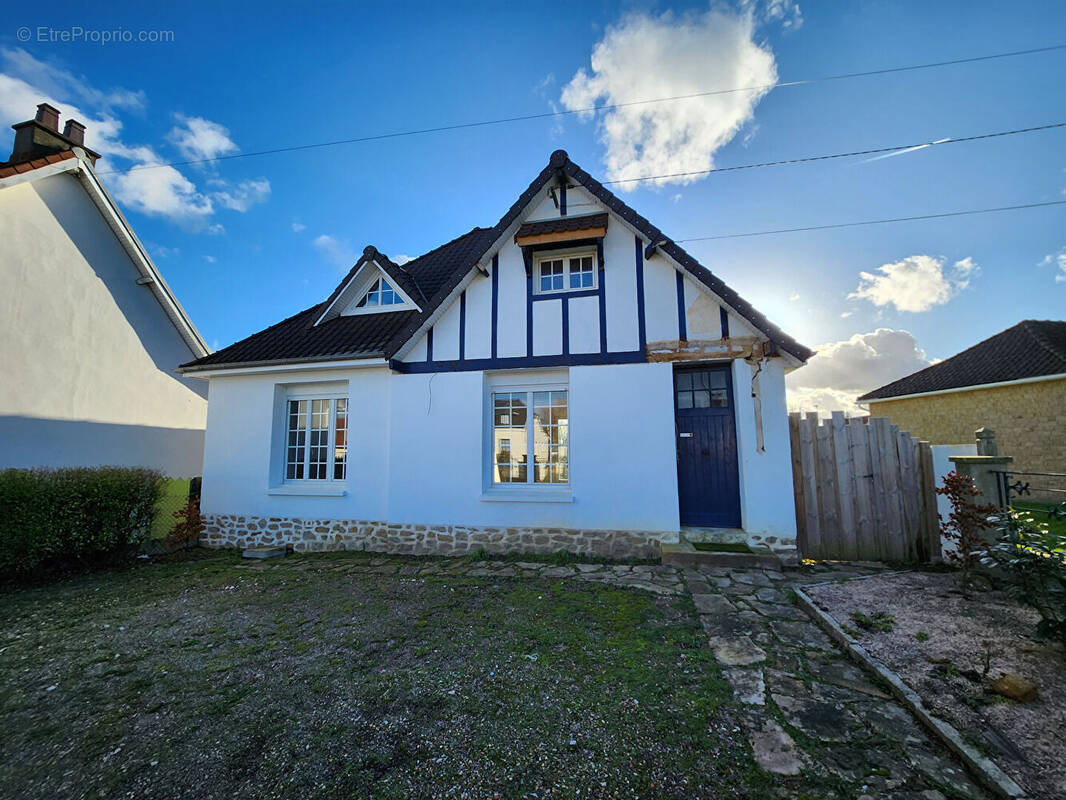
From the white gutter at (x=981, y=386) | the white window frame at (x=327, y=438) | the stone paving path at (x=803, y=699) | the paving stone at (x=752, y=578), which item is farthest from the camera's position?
the white gutter at (x=981, y=386)

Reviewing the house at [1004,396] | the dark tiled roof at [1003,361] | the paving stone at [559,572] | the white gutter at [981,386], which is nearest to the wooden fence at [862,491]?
the paving stone at [559,572]

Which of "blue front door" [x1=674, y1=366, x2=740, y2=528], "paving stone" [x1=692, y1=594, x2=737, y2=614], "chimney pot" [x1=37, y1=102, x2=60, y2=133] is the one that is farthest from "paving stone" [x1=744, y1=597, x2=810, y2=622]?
"chimney pot" [x1=37, y1=102, x2=60, y2=133]

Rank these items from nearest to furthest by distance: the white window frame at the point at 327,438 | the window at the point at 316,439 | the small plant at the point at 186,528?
1. the small plant at the point at 186,528
2. the white window frame at the point at 327,438
3. the window at the point at 316,439

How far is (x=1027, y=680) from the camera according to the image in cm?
267

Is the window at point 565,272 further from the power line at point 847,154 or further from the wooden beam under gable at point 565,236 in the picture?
the power line at point 847,154

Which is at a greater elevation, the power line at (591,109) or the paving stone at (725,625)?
the power line at (591,109)

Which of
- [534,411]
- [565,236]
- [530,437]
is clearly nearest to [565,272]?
[565,236]

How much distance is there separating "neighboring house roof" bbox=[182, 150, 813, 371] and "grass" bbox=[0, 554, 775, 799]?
4.06m

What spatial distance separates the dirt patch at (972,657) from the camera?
215 cm

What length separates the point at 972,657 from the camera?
9.98 ft

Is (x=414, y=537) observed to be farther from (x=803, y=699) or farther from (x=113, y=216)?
(x=113, y=216)

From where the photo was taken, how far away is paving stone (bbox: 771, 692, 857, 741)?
7.86 feet

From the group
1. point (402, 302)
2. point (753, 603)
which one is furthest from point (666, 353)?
point (402, 302)

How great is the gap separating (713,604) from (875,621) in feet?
4.55
